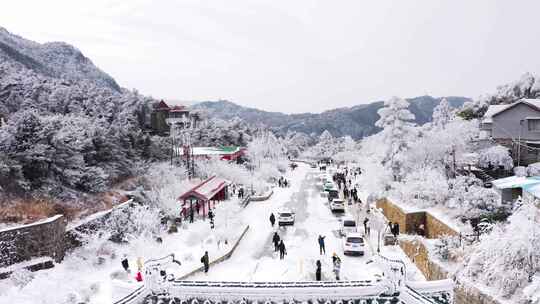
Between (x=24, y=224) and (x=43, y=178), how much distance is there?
462 centimetres

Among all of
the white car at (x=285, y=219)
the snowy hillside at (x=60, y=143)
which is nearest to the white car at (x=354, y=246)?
the white car at (x=285, y=219)

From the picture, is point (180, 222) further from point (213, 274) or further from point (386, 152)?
point (386, 152)

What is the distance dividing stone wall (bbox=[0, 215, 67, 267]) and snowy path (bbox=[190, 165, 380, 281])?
6163 millimetres

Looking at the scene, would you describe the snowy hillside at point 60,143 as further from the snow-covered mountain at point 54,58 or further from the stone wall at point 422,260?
the snow-covered mountain at point 54,58

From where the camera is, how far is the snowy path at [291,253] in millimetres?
A: 16250

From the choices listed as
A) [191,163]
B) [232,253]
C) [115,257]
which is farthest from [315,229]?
[191,163]

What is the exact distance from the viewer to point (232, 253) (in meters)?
19.6

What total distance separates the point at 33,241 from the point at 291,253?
11374mm

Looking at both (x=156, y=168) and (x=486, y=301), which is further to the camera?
(x=156, y=168)

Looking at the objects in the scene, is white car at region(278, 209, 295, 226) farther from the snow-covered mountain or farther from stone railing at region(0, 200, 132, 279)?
the snow-covered mountain

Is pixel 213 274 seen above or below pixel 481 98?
below

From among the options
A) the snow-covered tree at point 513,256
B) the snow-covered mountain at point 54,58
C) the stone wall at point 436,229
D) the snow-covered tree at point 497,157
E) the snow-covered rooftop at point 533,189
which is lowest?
the stone wall at point 436,229

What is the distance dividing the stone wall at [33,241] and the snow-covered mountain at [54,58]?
222ft

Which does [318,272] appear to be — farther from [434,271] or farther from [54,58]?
[54,58]
